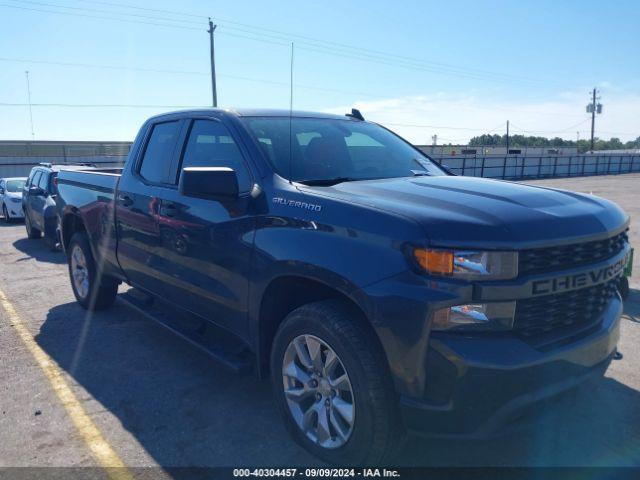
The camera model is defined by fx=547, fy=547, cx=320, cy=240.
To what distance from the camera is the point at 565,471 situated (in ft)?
9.68

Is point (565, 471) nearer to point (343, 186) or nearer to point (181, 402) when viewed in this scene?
point (343, 186)

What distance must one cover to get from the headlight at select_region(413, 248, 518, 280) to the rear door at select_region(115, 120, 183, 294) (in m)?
2.46

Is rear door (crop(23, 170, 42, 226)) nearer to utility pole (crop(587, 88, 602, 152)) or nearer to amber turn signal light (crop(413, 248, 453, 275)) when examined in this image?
amber turn signal light (crop(413, 248, 453, 275))

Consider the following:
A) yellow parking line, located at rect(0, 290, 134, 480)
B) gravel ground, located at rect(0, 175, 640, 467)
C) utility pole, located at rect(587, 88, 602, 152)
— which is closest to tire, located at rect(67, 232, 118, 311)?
gravel ground, located at rect(0, 175, 640, 467)

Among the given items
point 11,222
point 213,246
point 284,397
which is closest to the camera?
point 284,397

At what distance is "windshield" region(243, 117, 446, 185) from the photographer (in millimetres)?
3494

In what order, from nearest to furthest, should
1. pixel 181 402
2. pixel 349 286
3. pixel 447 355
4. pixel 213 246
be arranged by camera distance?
pixel 447 355, pixel 349 286, pixel 213 246, pixel 181 402

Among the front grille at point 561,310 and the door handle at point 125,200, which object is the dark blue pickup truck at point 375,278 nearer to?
the front grille at point 561,310

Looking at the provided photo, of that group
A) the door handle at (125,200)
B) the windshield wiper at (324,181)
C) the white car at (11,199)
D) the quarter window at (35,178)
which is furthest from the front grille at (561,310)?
the white car at (11,199)

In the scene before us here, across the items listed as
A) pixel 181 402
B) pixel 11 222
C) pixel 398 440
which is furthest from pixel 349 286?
pixel 11 222

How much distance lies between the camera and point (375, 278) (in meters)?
2.55

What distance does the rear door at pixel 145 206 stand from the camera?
4.31 metres

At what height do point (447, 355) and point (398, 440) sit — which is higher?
point (447, 355)

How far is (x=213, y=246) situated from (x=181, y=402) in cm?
116
